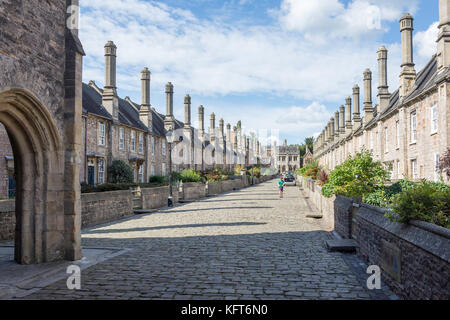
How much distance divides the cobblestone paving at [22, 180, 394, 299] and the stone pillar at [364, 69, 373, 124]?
30811mm

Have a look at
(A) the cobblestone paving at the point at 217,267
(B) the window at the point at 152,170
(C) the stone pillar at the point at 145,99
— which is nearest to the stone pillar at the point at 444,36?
(A) the cobblestone paving at the point at 217,267

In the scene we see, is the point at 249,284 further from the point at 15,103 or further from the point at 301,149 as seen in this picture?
the point at 301,149

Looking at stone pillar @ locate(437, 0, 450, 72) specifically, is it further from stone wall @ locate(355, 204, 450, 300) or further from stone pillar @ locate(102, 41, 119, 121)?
stone pillar @ locate(102, 41, 119, 121)

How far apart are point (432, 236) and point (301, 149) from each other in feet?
504

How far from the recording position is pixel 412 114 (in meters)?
25.9

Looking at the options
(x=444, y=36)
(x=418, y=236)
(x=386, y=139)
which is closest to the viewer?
(x=418, y=236)

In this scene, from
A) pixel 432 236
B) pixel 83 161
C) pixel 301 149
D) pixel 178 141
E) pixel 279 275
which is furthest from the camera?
pixel 301 149

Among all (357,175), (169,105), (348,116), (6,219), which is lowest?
(6,219)

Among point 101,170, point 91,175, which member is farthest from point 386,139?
point 91,175

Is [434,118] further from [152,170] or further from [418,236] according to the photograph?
[152,170]

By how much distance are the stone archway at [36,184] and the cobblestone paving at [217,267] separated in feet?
4.59

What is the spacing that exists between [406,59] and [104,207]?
25.8 m

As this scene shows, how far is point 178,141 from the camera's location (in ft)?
164
